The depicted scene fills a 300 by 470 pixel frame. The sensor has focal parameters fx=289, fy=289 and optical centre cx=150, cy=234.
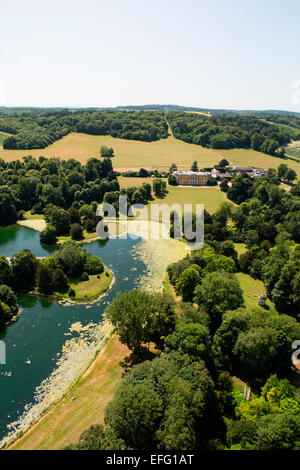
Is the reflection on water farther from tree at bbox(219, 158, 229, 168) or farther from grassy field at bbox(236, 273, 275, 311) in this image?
tree at bbox(219, 158, 229, 168)

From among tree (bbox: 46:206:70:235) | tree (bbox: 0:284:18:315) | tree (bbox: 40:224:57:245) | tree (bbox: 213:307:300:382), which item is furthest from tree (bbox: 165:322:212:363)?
tree (bbox: 46:206:70:235)

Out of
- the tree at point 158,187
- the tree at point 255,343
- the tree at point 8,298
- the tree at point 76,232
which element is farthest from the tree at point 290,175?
the tree at point 8,298

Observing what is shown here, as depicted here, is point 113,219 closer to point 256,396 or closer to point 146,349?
point 146,349

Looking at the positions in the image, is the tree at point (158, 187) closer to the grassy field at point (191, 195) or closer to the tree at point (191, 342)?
the grassy field at point (191, 195)

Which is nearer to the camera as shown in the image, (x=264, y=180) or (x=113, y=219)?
(x=113, y=219)

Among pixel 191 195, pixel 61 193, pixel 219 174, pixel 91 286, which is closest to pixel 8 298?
pixel 91 286

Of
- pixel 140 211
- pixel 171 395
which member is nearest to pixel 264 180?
pixel 140 211
